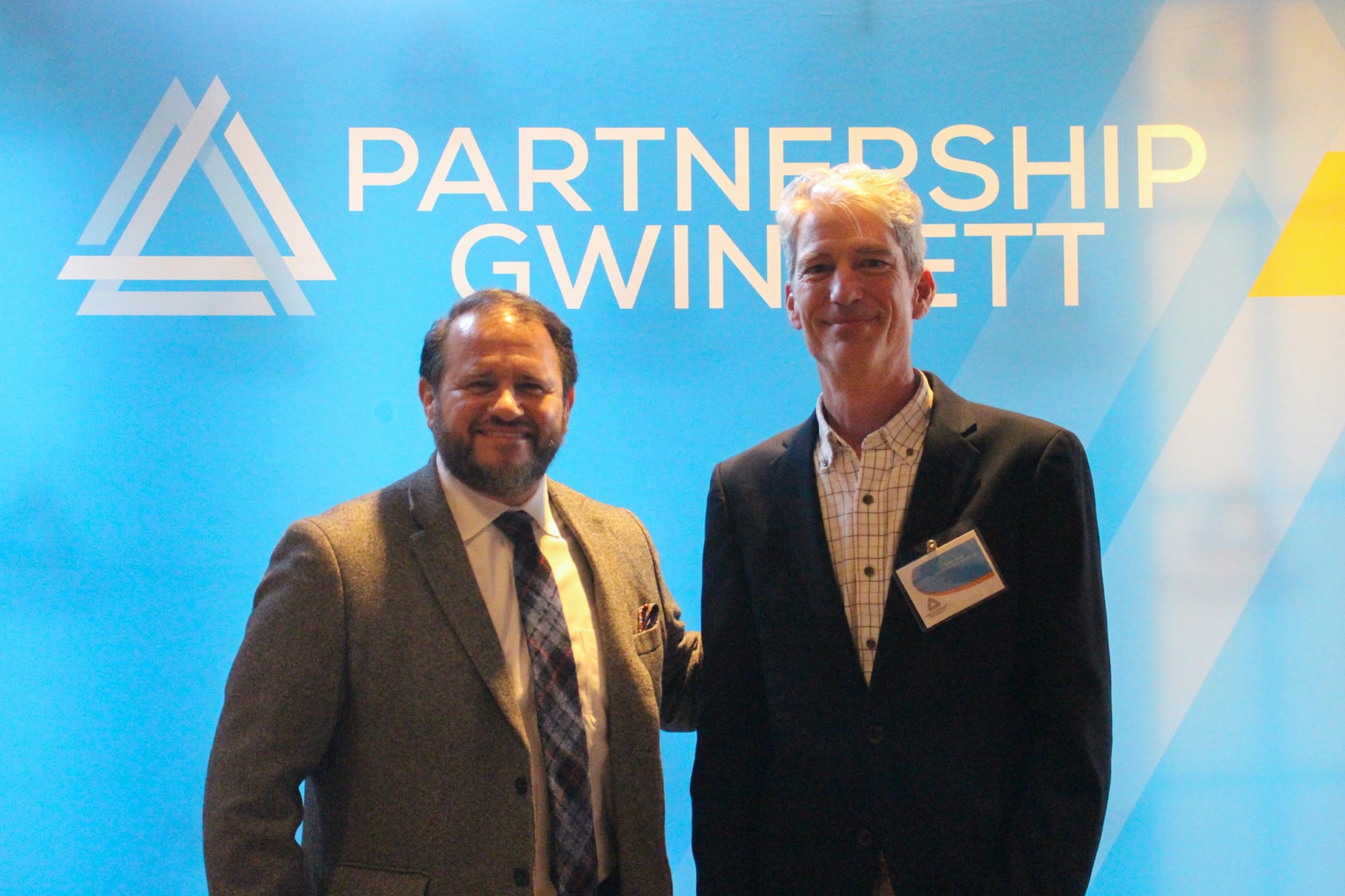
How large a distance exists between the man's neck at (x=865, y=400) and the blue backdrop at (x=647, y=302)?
3.51ft

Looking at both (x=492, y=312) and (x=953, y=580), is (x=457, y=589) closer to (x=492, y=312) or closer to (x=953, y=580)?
(x=492, y=312)

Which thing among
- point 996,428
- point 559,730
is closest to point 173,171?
point 559,730

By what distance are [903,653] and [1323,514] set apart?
196 cm

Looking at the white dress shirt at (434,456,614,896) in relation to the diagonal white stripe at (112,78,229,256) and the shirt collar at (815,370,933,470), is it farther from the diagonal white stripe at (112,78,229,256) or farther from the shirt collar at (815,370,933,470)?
the diagonal white stripe at (112,78,229,256)

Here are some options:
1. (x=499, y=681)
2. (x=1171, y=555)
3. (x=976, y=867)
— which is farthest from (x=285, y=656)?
(x=1171, y=555)

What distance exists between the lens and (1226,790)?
2.98 m

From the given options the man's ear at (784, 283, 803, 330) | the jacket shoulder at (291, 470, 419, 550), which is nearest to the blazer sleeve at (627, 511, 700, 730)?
the jacket shoulder at (291, 470, 419, 550)

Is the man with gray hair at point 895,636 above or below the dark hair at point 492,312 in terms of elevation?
below

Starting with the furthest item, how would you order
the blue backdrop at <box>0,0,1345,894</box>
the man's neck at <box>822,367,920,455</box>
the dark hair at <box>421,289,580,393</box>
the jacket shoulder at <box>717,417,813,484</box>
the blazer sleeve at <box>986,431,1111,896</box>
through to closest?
the blue backdrop at <box>0,0,1345,894</box> → the dark hair at <box>421,289,580,393</box> → the jacket shoulder at <box>717,417,813,484</box> → the man's neck at <box>822,367,920,455</box> → the blazer sleeve at <box>986,431,1111,896</box>

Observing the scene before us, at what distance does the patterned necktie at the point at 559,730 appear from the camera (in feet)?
6.41

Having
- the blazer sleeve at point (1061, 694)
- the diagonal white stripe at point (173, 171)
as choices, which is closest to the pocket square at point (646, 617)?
the blazer sleeve at point (1061, 694)

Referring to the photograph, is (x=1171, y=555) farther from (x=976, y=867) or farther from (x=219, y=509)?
(x=219, y=509)

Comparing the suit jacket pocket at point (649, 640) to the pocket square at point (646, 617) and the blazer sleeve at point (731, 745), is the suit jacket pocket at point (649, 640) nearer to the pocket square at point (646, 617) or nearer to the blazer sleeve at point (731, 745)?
the pocket square at point (646, 617)

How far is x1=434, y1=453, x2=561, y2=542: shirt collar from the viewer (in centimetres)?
212
